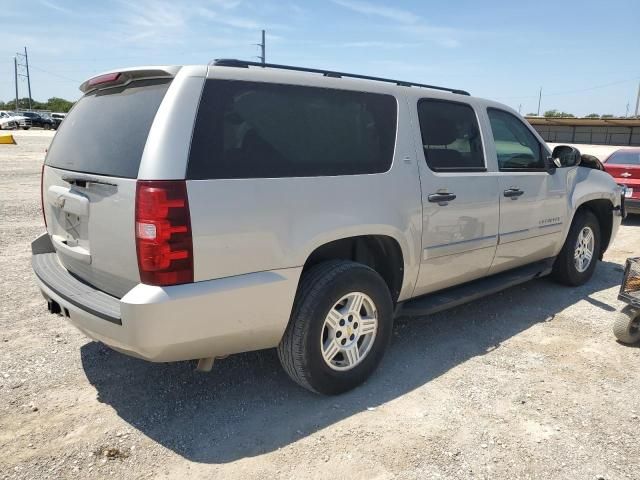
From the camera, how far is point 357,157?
3203 mm

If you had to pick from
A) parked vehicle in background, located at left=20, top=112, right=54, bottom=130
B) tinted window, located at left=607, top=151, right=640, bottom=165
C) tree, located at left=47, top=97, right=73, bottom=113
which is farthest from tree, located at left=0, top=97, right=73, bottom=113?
tinted window, located at left=607, top=151, right=640, bottom=165

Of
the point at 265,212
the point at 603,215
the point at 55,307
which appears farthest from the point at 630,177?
the point at 55,307

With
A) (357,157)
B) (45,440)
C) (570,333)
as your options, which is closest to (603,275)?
(570,333)

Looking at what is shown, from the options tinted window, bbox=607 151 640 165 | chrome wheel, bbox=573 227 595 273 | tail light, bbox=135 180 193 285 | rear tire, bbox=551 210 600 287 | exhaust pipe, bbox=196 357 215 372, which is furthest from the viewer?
tinted window, bbox=607 151 640 165

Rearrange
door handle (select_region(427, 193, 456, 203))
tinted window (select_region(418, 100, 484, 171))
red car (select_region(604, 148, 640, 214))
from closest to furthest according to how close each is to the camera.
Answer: door handle (select_region(427, 193, 456, 203)), tinted window (select_region(418, 100, 484, 171)), red car (select_region(604, 148, 640, 214))

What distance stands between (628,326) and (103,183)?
156 inches

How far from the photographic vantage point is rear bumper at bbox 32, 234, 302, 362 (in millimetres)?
2424

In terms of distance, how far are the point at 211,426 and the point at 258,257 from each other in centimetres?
106

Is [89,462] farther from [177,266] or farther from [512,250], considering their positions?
[512,250]

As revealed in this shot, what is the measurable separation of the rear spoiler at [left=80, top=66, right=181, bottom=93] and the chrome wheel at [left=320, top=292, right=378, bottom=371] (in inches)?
64.0

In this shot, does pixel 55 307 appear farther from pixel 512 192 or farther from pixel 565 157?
pixel 565 157

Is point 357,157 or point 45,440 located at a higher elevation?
point 357,157

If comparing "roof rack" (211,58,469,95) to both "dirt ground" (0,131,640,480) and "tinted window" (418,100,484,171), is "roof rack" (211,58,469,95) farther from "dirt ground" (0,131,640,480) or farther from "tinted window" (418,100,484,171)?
"dirt ground" (0,131,640,480)

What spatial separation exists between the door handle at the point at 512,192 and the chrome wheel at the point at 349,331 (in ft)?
5.66
